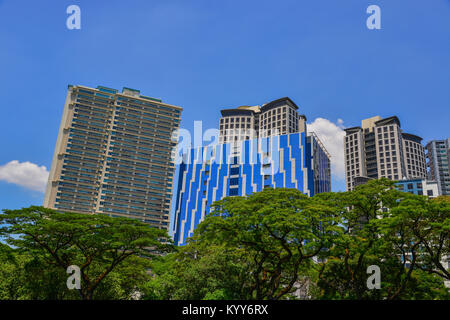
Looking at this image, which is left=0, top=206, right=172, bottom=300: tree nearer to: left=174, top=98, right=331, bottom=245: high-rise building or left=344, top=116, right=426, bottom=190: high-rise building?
left=174, top=98, right=331, bottom=245: high-rise building

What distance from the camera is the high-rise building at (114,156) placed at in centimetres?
10325

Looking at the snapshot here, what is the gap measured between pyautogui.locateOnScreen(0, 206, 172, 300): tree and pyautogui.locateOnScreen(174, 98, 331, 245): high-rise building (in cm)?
6226

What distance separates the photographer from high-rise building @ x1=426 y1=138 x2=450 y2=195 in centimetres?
11200

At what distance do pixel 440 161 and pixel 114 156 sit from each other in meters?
108

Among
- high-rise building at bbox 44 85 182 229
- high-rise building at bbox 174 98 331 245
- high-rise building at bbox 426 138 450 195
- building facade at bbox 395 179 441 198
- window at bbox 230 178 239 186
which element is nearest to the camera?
building facade at bbox 395 179 441 198

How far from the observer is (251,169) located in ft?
305

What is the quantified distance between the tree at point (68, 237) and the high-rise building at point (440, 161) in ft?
377

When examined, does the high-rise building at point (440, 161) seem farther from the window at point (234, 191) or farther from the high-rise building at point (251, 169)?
the window at point (234, 191)

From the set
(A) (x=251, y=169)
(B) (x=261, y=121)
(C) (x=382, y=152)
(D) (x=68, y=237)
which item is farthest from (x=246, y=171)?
(D) (x=68, y=237)

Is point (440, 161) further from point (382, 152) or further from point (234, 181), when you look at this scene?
point (234, 181)

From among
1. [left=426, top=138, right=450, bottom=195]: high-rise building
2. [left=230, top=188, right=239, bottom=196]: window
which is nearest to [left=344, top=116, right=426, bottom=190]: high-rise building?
[left=426, top=138, right=450, bottom=195]: high-rise building

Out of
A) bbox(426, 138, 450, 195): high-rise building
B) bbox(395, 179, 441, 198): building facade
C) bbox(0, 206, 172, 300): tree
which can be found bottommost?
bbox(0, 206, 172, 300): tree

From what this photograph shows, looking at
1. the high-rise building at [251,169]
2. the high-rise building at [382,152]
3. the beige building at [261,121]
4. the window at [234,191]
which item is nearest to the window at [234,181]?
the high-rise building at [251,169]

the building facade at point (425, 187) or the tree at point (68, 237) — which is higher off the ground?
the building facade at point (425, 187)
